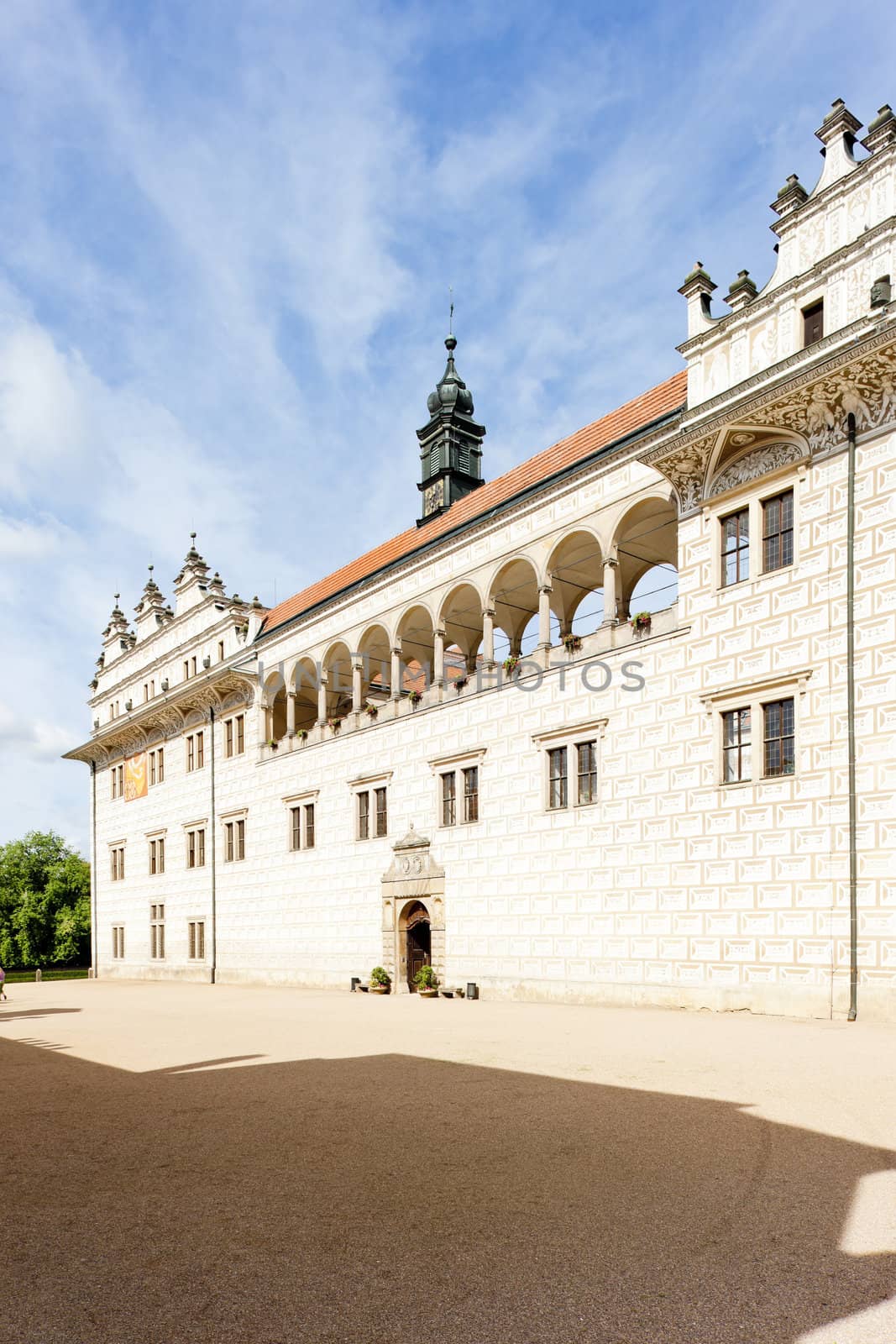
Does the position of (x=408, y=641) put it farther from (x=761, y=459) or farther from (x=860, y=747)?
(x=860, y=747)

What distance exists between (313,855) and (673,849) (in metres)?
15.3

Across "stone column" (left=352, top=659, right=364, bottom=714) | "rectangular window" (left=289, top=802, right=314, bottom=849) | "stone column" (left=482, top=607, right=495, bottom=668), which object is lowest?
"rectangular window" (left=289, top=802, right=314, bottom=849)

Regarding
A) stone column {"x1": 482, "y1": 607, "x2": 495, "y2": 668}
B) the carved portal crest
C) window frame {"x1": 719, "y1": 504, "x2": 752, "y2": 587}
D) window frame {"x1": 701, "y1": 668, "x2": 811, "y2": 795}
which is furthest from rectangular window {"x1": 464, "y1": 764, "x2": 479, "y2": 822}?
the carved portal crest

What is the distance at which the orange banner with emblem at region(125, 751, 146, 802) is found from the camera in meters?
45.2

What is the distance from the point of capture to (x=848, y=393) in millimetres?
18328

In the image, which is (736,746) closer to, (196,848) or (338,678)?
(338,678)

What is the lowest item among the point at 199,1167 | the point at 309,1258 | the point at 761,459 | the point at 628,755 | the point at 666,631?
the point at 199,1167

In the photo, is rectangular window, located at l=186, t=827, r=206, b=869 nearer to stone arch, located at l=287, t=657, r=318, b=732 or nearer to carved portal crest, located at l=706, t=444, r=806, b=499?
stone arch, located at l=287, t=657, r=318, b=732

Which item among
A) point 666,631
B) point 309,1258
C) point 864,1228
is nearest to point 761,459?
point 666,631

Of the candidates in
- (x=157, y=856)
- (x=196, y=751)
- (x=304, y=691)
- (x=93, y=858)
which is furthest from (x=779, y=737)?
(x=93, y=858)

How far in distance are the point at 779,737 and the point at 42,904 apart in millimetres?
64542

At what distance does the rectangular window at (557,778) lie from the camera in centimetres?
2358

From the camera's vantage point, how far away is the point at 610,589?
23.1 metres

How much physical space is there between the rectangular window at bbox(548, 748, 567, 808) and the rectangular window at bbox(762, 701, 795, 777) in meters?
5.66
